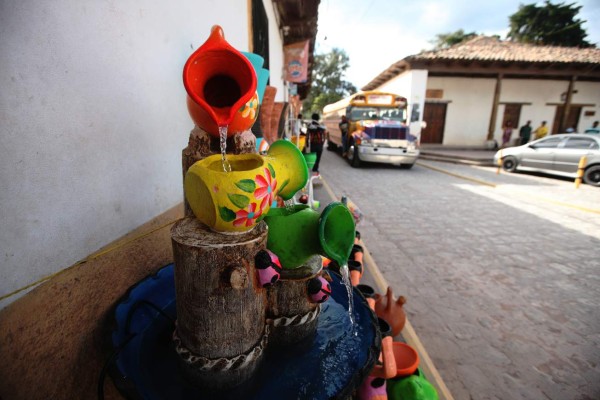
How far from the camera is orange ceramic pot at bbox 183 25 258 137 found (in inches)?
42.8

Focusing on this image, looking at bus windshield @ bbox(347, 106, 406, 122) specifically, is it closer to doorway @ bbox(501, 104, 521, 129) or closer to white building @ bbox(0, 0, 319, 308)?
white building @ bbox(0, 0, 319, 308)

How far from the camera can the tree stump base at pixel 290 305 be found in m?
1.25

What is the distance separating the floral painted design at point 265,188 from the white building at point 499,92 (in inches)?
552

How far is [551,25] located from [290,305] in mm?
35872

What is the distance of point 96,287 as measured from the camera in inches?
48.5

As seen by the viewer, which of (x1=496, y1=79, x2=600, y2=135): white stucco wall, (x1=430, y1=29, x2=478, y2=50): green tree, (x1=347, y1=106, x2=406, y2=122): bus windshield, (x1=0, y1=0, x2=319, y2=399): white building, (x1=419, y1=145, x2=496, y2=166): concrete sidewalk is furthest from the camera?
(x1=430, y1=29, x2=478, y2=50): green tree

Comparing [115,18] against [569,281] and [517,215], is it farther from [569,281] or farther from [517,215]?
[517,215]

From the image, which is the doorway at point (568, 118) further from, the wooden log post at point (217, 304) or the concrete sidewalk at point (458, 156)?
the wooden log post at point (217, 304)

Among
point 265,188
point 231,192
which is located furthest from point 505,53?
point 231,192

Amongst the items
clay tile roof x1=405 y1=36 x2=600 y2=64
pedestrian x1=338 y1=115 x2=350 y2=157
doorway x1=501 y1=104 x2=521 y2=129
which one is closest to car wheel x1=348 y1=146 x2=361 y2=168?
pedestrian x1=338 y1=115 x2=350 y2=157

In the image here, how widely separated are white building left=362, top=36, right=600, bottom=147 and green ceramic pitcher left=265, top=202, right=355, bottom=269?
1389cm

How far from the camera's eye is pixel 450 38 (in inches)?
1189

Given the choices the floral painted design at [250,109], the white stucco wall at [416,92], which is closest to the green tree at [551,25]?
the white stucco wall at [416,92]

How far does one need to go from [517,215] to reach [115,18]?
5748 mm
